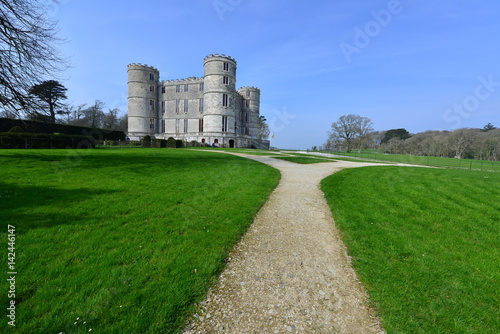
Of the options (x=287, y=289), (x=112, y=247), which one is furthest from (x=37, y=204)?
(x=287, y=289)

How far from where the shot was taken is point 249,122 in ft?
183

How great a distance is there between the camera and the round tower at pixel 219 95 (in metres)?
44.9

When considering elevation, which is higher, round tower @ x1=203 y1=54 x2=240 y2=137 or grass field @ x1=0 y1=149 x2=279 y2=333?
round tower @ x1=203 y1=54 x2=240 y2=137

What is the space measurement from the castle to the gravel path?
4205 centimetres

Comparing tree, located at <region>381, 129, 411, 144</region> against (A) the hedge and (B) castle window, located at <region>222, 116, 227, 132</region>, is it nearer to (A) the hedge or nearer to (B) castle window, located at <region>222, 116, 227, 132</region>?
(B) castle window, located at <region>222, 116, 227, 132</region>

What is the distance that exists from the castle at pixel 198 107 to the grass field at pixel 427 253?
39.9m

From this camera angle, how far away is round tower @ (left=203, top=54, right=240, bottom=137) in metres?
44.9

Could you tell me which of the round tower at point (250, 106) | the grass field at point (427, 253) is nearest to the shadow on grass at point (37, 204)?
the grass field at point (427, 253)

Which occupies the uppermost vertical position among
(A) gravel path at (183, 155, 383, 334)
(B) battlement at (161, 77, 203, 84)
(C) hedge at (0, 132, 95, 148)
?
(B) battlement at (161, 77, 203, 84)

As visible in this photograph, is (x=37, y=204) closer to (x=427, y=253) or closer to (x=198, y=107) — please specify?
(x=427, y=253)

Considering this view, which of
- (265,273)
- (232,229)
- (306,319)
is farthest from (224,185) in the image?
(306,319)

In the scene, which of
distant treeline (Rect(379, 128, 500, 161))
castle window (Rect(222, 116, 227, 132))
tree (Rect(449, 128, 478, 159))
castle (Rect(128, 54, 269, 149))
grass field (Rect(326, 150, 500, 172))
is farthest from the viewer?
tree (Rect(449, 128, 478, 159))

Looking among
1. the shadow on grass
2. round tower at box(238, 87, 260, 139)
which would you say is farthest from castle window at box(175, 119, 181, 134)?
the shadow on grass

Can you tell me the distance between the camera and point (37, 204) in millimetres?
5637
